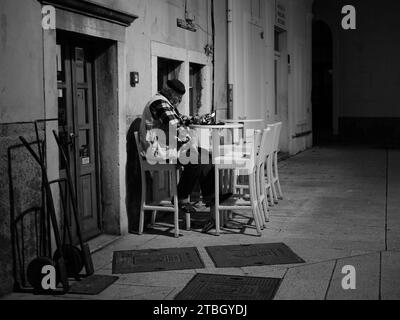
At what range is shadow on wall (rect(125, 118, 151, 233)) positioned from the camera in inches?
280

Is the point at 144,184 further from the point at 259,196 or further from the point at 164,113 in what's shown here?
the point at 259,196

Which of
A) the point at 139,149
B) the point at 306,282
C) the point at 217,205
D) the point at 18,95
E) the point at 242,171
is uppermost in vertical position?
the point at 18,95

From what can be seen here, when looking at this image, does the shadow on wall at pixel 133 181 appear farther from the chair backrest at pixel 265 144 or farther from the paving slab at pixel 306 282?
the paving slab at pixel 306 282

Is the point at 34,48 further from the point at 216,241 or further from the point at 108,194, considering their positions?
the point at 216,241

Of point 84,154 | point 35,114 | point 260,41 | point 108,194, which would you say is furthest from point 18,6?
point 260,41

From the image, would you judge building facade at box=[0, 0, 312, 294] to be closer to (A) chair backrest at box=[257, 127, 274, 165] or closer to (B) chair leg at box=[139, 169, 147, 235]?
(B) chair leg at box=[139, 169, 147, 235]

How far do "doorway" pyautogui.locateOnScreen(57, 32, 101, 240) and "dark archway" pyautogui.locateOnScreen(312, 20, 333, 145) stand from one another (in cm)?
1574

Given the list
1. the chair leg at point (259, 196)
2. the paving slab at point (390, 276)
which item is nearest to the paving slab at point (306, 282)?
the paving slab at point (390, 276)

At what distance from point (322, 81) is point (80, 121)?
17825 millimetres

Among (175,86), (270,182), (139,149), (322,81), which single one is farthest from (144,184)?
(322,81)

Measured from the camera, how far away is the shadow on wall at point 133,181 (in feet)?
23.4

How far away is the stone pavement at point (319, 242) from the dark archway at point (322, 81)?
11.6 m

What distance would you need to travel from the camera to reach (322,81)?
76.6 feet
